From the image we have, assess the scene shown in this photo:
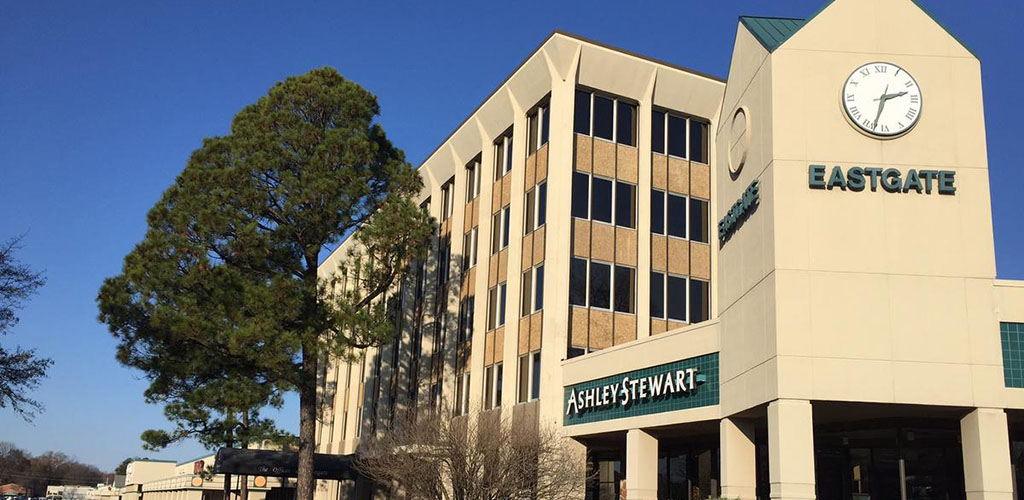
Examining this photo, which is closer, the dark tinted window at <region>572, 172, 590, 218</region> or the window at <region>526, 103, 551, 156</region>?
the dark tinted window at <region>572, 172, 590, 218</region>

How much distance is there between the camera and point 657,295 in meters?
35.9

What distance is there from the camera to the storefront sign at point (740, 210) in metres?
23.2

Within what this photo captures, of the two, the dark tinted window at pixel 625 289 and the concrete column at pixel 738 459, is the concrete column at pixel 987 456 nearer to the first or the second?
the concrete column at pixel 738 459

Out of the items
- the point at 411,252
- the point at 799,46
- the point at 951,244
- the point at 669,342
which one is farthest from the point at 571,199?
the point at 951,244

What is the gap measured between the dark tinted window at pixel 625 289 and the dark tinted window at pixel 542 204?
3334 mm

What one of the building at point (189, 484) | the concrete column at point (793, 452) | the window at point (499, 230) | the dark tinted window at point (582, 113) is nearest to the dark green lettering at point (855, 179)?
the concrete column at point (793, 452)

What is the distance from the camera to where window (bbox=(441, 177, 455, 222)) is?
46.8m

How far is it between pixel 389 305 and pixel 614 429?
23.0m

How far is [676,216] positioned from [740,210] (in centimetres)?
1311

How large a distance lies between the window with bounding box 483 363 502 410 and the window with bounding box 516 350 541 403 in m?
1.46

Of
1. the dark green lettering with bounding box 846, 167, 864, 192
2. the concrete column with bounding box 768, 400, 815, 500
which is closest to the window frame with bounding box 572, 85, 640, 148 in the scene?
the dark green lettering with bounding box 846, 167, 864, 192

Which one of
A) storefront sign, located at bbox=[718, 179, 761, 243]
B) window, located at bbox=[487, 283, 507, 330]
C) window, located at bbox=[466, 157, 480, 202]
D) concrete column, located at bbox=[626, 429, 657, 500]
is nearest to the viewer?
storefront sign, located at bbox=[718, 179, 761, 243]

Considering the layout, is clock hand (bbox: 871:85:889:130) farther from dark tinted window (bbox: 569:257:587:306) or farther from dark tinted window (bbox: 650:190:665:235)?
dark tinted window (bbox: 650:190:665:235)

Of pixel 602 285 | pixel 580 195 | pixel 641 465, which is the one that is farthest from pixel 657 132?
pixel 641 465
